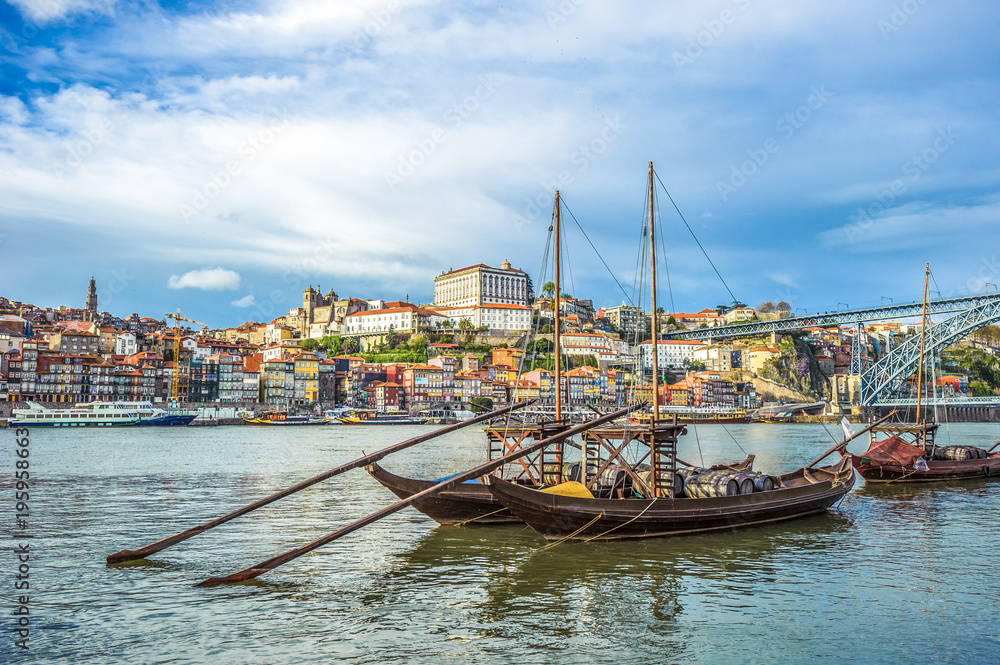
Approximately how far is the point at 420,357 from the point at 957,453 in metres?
87.7

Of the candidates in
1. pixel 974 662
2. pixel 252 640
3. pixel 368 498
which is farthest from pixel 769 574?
pixel 368 498

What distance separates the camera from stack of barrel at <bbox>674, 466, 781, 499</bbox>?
14.8 m

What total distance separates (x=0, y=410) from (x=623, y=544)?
80552 mm

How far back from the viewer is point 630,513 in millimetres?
13188

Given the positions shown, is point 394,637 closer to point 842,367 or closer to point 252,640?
point 252,640

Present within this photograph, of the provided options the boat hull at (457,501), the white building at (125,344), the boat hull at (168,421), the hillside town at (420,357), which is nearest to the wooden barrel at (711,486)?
the boat hull at (457,501)

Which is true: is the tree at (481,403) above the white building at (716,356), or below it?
below

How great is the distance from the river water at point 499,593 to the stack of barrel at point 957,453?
28.2 feet

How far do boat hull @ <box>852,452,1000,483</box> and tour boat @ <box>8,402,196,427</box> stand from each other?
69.1m

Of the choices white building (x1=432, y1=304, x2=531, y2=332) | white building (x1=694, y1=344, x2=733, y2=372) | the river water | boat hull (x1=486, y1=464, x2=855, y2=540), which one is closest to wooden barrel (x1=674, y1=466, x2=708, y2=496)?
boat hull (x1=486, y1=464, x2=855, y2=540)

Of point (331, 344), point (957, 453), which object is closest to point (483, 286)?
point (331, 344)

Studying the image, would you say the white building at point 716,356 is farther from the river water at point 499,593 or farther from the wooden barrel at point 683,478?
the wooden barrel at point 683,478

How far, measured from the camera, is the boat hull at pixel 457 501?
49.5 feet

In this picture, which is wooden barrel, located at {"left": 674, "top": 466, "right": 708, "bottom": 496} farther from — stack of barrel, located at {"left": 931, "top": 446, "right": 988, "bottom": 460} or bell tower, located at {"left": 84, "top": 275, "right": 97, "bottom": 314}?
bell tower, located at {"left": 84, "top": 275, "right": 97, "bottom": 314}
